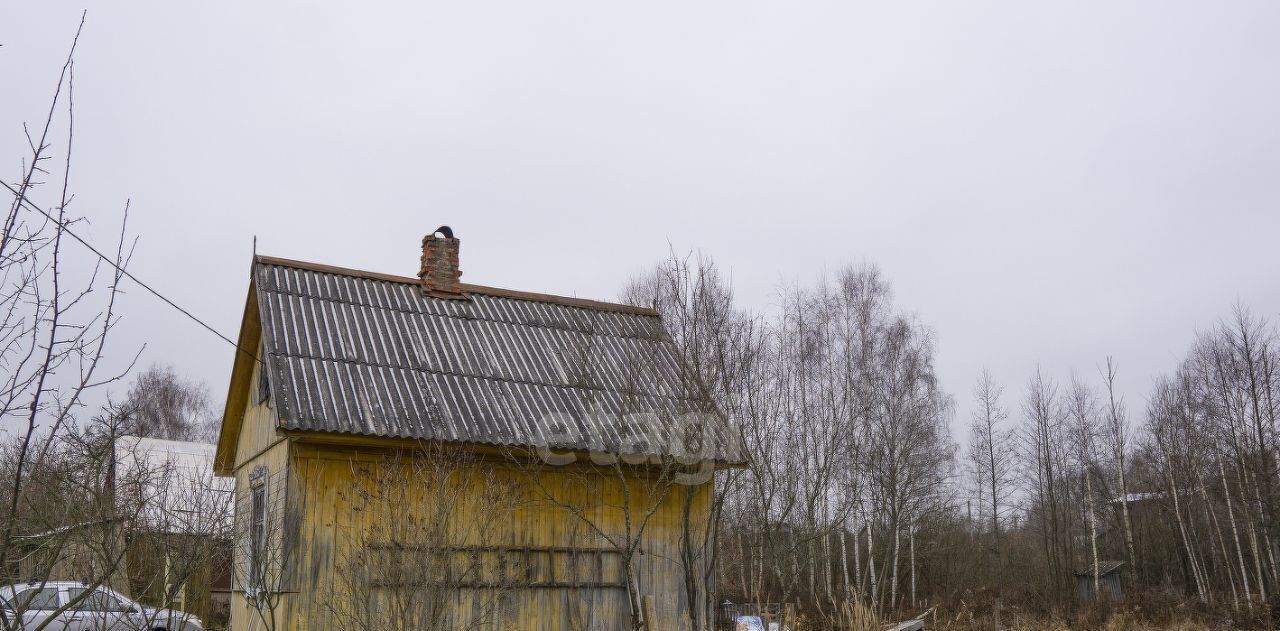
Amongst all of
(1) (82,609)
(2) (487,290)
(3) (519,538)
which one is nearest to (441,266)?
(2) (487,290)

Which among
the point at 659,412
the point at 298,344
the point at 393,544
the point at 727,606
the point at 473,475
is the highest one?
the point at 298,344

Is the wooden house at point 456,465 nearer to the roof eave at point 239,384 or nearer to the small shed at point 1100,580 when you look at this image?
the roof eave at point 239,384

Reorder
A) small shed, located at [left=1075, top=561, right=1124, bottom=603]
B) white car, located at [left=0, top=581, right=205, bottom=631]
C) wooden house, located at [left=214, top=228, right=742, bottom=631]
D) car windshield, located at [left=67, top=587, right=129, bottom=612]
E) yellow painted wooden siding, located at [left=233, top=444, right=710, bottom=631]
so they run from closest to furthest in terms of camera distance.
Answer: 1. white car, located at [left=0, top=581, right=205, bottom=631]
2. car windshield, located at [left=67, top=587, right=129, bottom=612]
3. wooden house, located at [left=214, top=228, right=742, bottom=631]
4. yellow painted wooden siding, located at [left=233, top=444, right=710, bottom=631]
5. small shed, located at [left=1075, top=561, right=1124, bottom=603]

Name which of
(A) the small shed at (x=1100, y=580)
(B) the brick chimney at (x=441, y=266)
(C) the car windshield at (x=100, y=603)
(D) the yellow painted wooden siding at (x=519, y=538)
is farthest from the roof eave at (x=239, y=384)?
(A) the small shed at (x=1100, y=580)

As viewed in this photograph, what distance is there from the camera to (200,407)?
4959 cm

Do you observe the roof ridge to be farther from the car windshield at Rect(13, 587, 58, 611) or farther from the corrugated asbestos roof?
the car windshield at Rect(13, 587, 58, 611)

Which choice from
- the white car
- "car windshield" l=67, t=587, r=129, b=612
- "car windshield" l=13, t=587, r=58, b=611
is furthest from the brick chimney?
"car windshield" l=67, t=587, r=129, b=612

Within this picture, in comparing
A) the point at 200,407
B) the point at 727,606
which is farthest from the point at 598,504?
the point at 200,407

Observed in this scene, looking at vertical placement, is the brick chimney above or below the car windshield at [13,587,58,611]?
above

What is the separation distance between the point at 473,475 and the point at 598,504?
164 cm

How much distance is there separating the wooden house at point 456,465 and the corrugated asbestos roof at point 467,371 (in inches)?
1.2

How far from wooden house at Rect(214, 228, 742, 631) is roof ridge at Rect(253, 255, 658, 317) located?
0.05 metres

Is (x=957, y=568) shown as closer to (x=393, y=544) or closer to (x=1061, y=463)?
(x=1061, y=463)

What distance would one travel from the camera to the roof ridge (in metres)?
13.2
